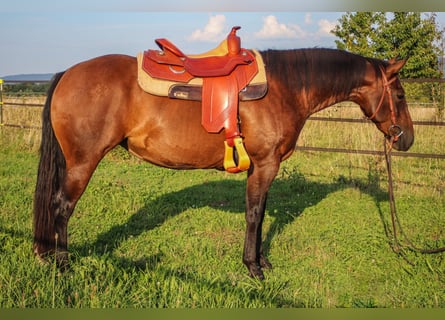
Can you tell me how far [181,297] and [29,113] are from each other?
10.9m

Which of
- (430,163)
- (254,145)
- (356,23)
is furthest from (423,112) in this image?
(356,23)

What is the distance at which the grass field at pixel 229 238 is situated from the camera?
304cm

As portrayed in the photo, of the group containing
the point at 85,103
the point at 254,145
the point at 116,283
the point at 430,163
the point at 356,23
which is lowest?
the point at 116,283

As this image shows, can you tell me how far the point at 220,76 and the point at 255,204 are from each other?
4.00 feet

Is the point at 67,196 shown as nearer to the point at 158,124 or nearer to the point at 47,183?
the point at 47,183

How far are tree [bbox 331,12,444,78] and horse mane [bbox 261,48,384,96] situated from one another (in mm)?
8597

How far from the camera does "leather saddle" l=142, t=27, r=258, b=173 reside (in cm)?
349

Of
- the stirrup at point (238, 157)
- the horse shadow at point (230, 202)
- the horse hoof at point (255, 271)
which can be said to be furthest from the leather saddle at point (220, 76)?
the horse shadow at point (230, 202)

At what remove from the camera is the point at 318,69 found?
3.83m

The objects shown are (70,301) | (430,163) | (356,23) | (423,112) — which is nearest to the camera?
(70,301)

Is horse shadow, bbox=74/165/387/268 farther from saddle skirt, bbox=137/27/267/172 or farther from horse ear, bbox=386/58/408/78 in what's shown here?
horse ear, bbox=386/58/408/78

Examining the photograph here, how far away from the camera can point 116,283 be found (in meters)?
3.21

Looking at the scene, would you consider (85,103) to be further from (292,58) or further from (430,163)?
(430,163)

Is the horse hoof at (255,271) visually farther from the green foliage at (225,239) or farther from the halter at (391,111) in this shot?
the halter at (391,111)
